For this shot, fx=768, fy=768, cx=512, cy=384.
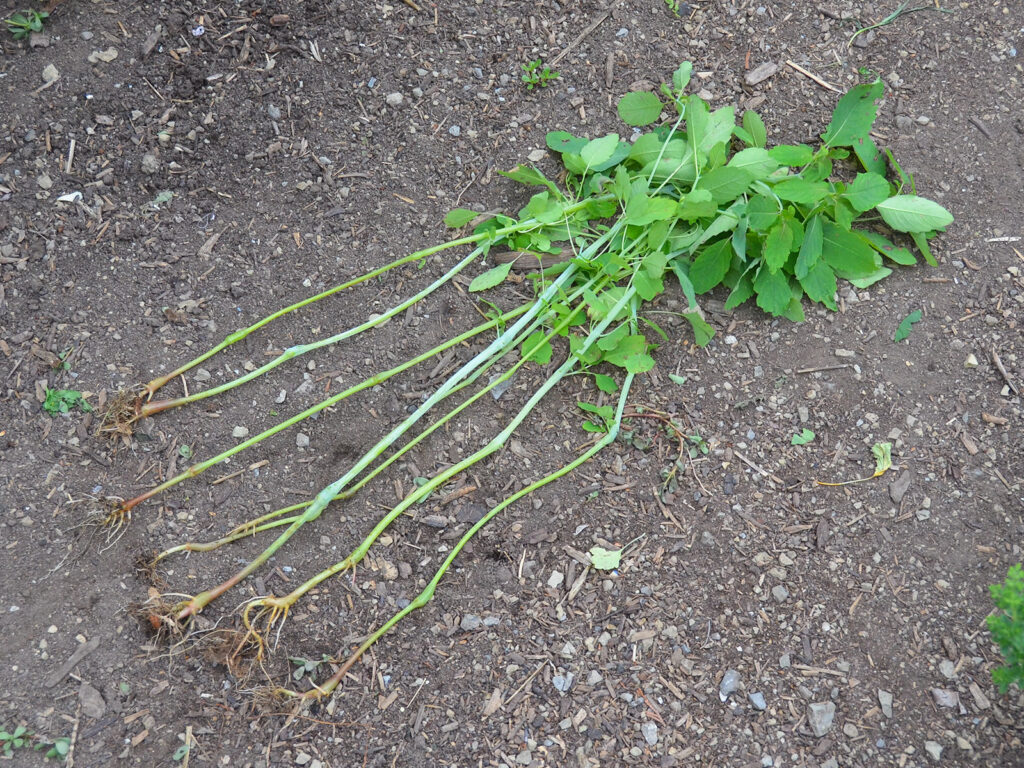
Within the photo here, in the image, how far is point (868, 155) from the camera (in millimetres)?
2584

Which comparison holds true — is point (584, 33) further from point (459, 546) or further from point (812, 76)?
point (459, 546)

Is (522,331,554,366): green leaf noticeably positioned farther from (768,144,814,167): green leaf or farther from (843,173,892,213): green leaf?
(843,173,892,213): green leaf

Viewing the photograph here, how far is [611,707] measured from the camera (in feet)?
6.63

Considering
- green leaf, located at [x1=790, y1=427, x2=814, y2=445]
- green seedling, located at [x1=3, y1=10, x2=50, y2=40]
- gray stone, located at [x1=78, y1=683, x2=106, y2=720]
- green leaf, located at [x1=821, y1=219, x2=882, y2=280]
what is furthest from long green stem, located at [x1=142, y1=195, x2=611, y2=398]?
green seedling, located at [x1=3, y1=10, x2=50, y2=40]

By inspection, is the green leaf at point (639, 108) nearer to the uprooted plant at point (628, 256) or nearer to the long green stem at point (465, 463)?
the uprooted plant at point (628, 256)

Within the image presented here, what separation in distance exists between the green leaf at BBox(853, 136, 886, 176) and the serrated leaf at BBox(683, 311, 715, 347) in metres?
0.81

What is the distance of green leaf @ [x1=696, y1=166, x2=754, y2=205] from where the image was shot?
2305mm

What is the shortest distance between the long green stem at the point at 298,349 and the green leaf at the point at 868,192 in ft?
3.83

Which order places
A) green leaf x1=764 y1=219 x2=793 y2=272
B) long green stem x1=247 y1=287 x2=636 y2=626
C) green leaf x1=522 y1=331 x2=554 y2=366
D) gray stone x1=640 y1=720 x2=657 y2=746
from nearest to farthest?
1. gray stone x1=640 y1=720 x2=657 y2=746
2. long green stem x1=247 y1=287 x2=636 y2=626
3. green leaf x1=764 y1=219 x2=793 y2=272
4. green leaf x1=522 y1=331 x2=554 y2=366

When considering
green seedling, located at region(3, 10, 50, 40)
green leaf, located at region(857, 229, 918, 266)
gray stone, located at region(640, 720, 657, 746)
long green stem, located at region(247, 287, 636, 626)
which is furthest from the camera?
green seedling, located at region(3, 10, 50, 40)

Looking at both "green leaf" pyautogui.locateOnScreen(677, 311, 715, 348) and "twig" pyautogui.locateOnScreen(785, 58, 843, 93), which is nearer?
"green leaf" pyautogui.locateOnScreen(677, 311, 715, 348)

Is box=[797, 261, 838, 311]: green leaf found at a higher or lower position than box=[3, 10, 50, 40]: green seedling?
lower

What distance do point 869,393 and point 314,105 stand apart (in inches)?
83.0

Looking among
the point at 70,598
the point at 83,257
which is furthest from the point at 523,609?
the point at 83,257
